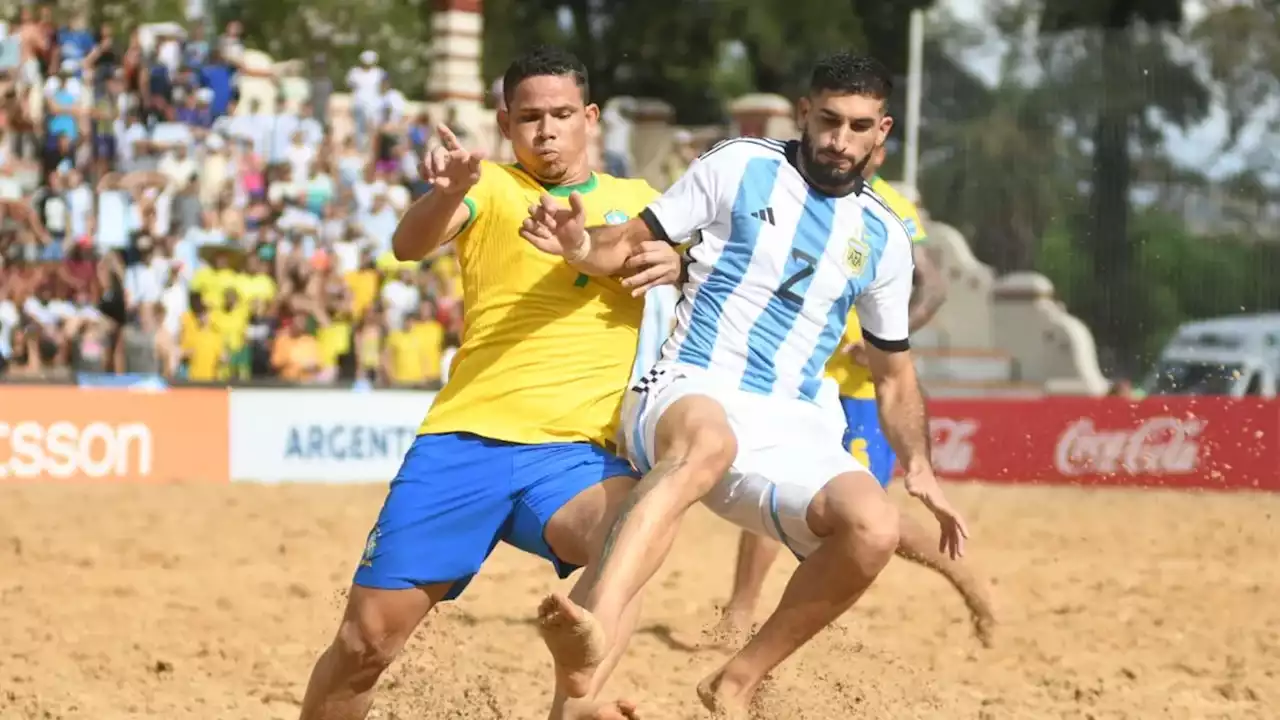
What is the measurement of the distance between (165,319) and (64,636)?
8442mm

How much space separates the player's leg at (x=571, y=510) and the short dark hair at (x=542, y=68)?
3.53ft

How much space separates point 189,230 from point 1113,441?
8425mm

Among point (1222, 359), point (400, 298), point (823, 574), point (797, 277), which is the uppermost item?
point (797, 277)

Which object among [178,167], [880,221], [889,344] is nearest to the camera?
[880,221]

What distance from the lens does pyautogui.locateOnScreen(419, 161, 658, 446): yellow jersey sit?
5629 mm

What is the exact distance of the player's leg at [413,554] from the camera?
541cm

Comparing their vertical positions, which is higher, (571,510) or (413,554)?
(571,510)

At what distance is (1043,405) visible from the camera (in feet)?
56.4

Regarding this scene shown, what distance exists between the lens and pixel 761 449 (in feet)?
18.2

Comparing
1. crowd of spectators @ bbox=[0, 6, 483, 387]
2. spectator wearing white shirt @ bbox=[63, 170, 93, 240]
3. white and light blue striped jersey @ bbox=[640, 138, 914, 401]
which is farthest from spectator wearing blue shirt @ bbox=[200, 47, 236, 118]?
white and light blue striped jersey @ bbox=[640, 138, 914, 401]

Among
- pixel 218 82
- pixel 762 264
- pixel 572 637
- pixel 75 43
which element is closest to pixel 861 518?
pixel 762 264

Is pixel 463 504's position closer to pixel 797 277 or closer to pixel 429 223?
pixel 429 223

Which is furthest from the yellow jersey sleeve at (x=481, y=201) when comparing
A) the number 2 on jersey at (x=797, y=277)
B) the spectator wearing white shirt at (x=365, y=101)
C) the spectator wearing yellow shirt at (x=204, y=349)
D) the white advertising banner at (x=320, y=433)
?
the spectator wearing white shirt at (x=365, y=101)

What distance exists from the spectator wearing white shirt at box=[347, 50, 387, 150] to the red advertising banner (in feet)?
20.8
